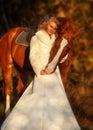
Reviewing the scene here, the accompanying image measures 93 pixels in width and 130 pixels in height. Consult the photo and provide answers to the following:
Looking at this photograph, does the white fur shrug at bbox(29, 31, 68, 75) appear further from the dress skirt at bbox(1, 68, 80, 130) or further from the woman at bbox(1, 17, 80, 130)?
the dress skirt at bbox(1, 68, 80, 130)

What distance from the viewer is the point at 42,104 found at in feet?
23.2

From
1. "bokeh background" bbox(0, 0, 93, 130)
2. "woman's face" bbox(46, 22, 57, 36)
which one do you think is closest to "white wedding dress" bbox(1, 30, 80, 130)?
"woman's face" bbox(46, 22, 57, 36)

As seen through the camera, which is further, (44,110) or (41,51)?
(41,51)

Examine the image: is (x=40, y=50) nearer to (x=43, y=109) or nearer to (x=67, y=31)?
(x=67, y=31)

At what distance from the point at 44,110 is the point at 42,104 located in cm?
8

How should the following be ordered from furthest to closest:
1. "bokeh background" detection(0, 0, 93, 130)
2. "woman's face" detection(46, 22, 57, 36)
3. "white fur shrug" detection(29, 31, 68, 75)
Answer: "bokeh background" detection(0, 0, 93, 130) < "woman's face" detection(46, 22, 57, 36) < "white fur shrug" detection(29, 31, 68, 75)

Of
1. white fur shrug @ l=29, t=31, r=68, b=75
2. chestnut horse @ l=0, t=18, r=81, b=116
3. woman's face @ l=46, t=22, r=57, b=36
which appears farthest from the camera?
chestnut horse @ l=0, t=18, r=81, b=116

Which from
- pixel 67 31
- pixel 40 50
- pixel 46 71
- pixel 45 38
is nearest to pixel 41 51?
pixel 40 50

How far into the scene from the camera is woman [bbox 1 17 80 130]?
7.02m

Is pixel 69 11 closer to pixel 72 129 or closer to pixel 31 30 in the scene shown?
pixel 31 30

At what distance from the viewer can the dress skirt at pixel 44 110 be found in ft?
23.0

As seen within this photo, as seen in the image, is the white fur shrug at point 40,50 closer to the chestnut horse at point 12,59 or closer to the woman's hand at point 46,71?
the woman's hand at point 46,71

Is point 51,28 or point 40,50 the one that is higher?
point 51,28

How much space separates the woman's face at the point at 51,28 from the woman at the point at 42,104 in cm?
12
